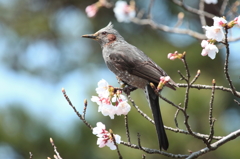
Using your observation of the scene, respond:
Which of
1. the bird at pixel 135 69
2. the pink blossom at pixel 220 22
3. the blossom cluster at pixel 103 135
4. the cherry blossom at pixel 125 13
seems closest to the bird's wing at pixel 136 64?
the bird at pixel 135 69

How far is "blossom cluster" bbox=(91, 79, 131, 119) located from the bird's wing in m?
0.74

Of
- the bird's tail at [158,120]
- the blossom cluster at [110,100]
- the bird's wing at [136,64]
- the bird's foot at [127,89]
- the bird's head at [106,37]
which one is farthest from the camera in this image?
the bird's head at [106,37]

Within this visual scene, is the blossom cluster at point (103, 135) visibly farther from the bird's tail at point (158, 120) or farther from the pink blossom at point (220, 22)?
the pink blossom at point (220, 22)

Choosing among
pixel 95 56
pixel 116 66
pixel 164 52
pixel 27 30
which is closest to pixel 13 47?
pixel 27 30

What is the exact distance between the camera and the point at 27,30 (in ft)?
35.1

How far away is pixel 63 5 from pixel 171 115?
5750mm

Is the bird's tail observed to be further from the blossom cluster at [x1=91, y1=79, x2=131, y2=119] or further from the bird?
the blossom cluster at [x1=91, y1=79, x2=131, y2=119]

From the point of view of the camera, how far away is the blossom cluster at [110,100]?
2.64 metres

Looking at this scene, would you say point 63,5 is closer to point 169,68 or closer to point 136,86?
point 169,68

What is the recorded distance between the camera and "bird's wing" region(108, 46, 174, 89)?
3.44m

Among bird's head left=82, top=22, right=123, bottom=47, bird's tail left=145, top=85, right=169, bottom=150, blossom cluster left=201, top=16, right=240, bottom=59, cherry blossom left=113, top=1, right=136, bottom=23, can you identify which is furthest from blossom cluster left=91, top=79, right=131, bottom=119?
cherry blossom left=113, top=1, right=136, bottom=23

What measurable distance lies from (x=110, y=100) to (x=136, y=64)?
1.00 metres

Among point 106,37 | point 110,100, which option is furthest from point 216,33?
point 106,37

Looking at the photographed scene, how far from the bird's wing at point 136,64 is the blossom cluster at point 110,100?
736mm
